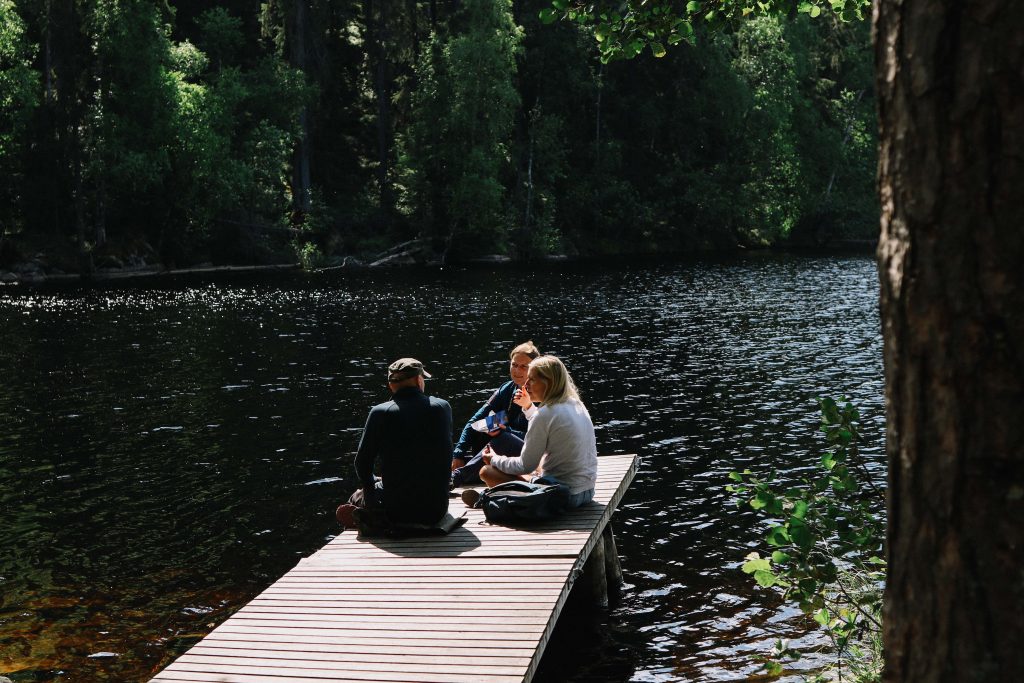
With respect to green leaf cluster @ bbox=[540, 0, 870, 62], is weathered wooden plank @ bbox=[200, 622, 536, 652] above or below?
below

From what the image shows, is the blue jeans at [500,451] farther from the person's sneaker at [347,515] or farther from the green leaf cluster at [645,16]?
the green leaf cluster at [645,16]

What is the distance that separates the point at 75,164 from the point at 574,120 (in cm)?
3171

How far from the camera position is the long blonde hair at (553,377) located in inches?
347

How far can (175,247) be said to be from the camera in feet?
182

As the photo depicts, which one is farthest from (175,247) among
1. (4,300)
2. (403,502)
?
(403,502)

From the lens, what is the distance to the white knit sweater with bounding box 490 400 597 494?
8.91 m

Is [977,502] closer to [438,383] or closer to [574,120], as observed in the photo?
[438,383]

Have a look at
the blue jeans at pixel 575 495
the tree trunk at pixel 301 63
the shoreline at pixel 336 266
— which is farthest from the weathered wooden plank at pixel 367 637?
the tree trunk at pixel 301 63

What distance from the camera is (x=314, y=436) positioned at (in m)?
17.3

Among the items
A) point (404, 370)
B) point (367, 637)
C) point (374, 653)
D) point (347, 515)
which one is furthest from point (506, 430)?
point (374, 653)

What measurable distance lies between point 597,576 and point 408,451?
2422 mm

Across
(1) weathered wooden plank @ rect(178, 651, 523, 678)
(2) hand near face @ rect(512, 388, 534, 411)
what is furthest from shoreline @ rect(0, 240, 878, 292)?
(1) weathered wooden plank @ rect(178, 651, 523, 678)

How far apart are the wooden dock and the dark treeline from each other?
4702 cm

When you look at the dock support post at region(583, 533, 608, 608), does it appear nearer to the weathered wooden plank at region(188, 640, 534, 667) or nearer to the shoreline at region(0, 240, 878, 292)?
the weathered wooden plank at region(188, 640, 534, 667)
